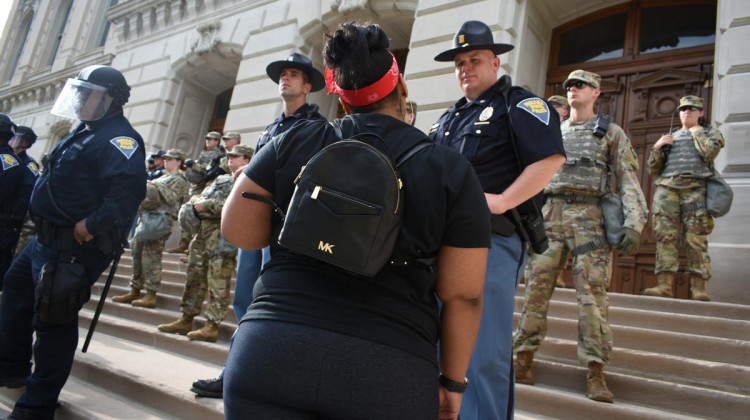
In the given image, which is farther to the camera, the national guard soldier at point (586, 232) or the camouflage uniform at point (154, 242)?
the camouflage uniform at point (154, 242)

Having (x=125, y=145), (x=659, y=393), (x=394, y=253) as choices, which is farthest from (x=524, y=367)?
(x=125, y=145)

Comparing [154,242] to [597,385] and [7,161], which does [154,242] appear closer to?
[7,161]

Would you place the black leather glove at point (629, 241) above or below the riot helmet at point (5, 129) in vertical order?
below

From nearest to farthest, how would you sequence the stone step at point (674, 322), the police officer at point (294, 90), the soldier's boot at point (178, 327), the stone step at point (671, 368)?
the stone step at point (671, 368)
the police officer at point (294, 90)
the stone step at point (674, 322)
the soldier's boot at point (178, 327)

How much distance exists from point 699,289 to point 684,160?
1.35 meters

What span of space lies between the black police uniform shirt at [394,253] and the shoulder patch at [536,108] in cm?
97

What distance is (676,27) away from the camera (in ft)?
25.6

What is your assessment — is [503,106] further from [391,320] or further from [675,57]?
[675,57]

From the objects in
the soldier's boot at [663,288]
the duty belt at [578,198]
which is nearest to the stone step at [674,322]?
the soldier's boot at [663,288]

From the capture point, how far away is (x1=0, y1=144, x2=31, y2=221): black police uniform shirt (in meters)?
5.66

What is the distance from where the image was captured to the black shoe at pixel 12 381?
3.21m

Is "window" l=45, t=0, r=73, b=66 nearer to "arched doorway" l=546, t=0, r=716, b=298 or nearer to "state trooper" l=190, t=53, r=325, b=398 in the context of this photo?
"arched doorway" l=546, t=0, r=716, b=298

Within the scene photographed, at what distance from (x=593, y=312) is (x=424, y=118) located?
5.22 metres

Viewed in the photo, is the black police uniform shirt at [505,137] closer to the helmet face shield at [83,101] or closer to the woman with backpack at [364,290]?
the woman with backpack at [364,290]
